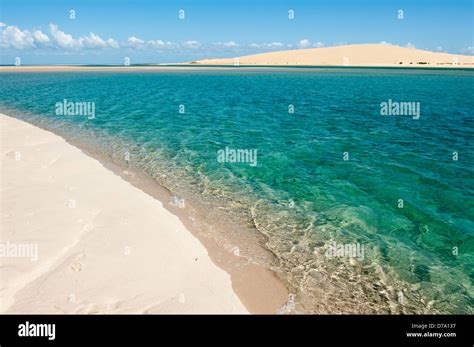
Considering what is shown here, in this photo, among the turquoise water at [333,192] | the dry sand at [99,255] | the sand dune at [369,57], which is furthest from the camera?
the sand dune at [369,57]

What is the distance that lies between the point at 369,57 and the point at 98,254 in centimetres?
18848

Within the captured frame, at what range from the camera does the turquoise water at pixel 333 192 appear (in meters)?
7.88

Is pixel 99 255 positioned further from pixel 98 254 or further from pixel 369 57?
pixel 369 57

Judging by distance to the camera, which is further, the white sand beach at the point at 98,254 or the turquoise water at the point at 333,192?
the turquoise water at the point at 333,192

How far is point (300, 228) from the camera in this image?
401 inches

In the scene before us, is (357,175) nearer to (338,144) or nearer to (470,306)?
(338,144)

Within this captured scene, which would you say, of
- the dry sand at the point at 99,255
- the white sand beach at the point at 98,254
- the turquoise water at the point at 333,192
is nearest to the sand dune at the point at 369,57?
the turquoise water at the point at 333,192

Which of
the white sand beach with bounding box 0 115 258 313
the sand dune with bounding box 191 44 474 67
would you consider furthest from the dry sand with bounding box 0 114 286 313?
the sand dune with bounding box 191 44 474 67

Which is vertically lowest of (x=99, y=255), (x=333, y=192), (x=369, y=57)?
(x=99, y=255)

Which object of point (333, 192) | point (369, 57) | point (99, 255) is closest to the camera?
point (99, 255)

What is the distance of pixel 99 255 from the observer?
25.5ft

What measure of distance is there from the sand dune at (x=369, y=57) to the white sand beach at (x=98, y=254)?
170m

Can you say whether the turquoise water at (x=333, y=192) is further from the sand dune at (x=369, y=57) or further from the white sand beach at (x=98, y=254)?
the sand dune at (x=369, y=57)

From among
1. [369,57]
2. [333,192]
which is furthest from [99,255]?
[369,57]
